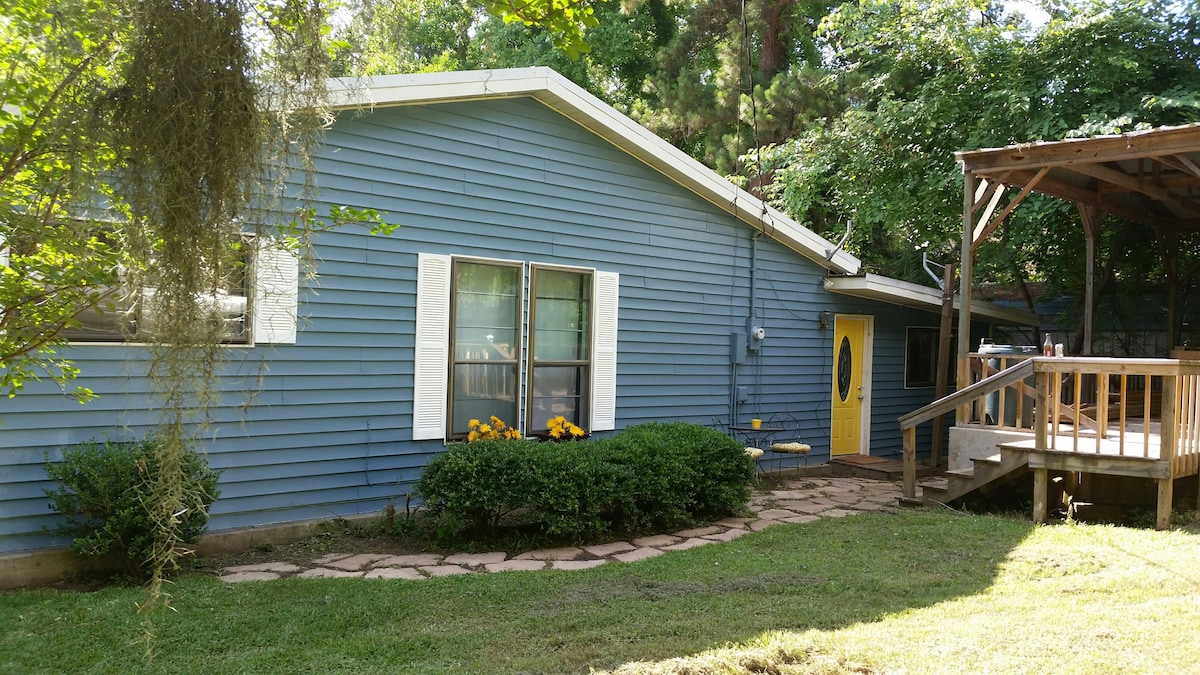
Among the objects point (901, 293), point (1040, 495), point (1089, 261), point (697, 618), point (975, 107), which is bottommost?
point (697, 618)

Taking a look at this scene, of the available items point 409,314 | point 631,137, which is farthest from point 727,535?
point 631,137

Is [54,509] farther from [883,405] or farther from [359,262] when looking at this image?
[883,405]

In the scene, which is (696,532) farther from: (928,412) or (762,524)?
(928,412)

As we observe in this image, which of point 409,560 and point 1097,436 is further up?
point 1097,436

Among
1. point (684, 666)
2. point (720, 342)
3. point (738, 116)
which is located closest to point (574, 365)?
point (720, 342)

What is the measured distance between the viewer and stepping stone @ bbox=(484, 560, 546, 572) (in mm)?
5302

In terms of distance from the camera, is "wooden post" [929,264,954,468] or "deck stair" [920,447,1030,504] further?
"wooden post" [929,264,954,468]

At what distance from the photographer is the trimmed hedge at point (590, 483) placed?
5840 mm

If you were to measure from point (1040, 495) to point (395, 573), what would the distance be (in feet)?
16.1

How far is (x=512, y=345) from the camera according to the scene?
7.30 metres

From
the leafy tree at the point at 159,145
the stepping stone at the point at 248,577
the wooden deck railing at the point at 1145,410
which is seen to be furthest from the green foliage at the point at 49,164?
the wooden deck railing at the point at 1145,410

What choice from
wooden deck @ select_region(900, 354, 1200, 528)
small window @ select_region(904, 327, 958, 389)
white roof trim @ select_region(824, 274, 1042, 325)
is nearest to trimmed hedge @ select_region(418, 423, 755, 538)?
wooden deck @ select_region(900, 354, 1200, 528)

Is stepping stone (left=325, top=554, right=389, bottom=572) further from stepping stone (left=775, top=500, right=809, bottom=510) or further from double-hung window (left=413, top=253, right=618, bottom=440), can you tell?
stepping stone (left=775, top=500, right=809, bottom=510)

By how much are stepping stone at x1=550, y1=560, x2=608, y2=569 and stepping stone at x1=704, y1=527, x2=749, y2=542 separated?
1.05m
